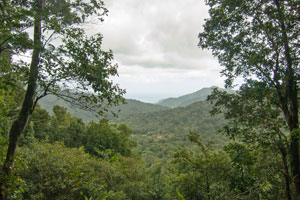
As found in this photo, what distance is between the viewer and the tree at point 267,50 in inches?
177

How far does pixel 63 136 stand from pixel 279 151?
2399 centimetres

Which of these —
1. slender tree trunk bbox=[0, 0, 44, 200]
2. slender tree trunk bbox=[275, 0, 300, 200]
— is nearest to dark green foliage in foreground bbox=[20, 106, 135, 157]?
slender tree trunk bbox=[0, 0, 44, 200]

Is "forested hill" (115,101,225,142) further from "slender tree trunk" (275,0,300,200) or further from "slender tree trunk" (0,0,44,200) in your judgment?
"slender tree trunk" (0,0,44,200)

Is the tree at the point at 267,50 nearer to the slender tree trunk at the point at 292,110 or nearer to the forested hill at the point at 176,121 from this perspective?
the slender tree trunk at the point at 292,110

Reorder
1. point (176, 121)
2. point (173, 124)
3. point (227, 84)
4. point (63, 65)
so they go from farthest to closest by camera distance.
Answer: point (176, 121)
point (173, 124)
point (227, 84)
point (63, 65)

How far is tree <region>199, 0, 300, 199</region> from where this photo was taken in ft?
14.8

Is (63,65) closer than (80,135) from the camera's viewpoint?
Yes

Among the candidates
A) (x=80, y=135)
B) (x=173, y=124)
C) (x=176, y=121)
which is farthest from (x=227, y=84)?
(x=176, y=121)

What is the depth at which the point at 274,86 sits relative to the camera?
4941 millimetres

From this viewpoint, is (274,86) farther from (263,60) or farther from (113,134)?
(113,134)

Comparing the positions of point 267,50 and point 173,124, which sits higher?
point 267,50

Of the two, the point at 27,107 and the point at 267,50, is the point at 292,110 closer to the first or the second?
the point at 267,50

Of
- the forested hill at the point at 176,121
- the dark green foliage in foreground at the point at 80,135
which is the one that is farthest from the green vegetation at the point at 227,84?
the forested hill at the point at 176,121

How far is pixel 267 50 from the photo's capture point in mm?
4750
